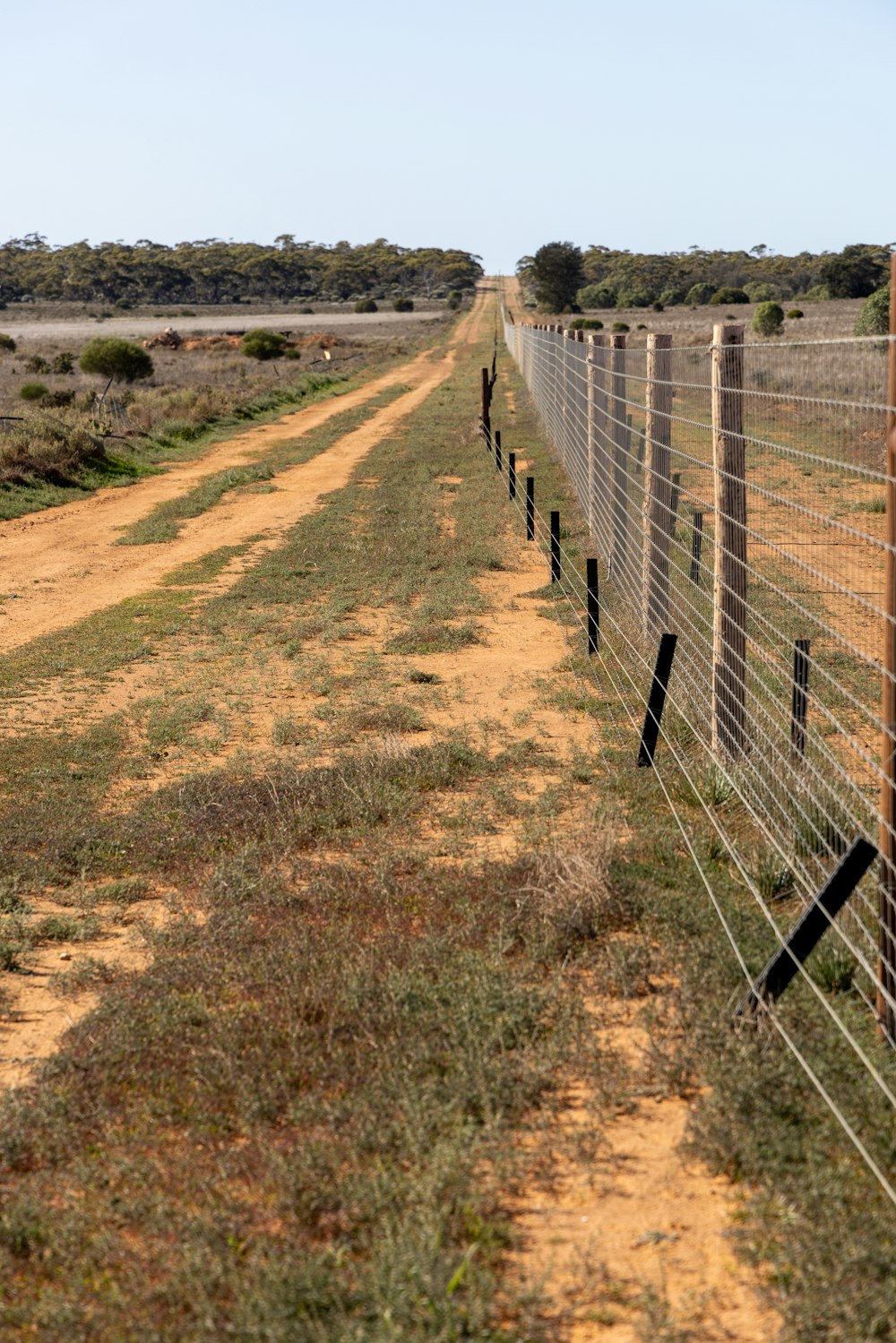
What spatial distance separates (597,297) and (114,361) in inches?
2911

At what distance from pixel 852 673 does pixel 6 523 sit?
1159cm

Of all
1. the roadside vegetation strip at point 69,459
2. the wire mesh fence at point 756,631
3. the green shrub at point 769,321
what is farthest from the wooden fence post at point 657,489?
the green shrub at point 769,321

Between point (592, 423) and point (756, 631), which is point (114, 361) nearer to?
point (592, 423)

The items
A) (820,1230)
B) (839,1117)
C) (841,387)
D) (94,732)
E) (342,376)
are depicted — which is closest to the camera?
(820,1230)

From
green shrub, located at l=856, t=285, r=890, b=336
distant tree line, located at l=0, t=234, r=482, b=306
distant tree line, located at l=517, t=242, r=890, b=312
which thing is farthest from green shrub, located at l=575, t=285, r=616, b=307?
green shrub, located at l=856, t=285, r=890, b=336

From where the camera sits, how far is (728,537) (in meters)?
6.07

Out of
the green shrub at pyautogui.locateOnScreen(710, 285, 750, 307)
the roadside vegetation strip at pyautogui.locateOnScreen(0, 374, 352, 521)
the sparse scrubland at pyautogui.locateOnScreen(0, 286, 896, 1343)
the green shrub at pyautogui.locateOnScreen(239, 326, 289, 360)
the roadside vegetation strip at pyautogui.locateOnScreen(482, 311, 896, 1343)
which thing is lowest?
the sparse scrubland at pyautogui.locateOnScreen(0, 286, 896, 1343)

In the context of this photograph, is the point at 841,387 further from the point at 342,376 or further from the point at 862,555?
the point at 342,376

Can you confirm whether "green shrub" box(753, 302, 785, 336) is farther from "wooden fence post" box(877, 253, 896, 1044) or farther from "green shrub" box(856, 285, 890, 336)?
"wooden fence post" box(877, 253, 896, 1044)

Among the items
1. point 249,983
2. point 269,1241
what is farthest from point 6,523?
point 269,1241

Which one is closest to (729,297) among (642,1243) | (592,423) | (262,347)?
(262,347)

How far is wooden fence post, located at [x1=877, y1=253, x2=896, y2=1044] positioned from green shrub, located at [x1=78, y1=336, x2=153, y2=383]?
36558 millimetres

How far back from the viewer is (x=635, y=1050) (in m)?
3.98

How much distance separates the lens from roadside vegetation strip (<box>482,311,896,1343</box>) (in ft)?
9.48
